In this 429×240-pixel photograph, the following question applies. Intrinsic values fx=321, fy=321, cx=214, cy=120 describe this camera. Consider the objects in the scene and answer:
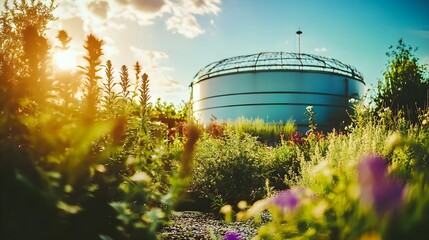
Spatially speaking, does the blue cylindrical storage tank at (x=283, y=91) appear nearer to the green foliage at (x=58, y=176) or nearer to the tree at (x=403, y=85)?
the tree at (x=403, y=85)

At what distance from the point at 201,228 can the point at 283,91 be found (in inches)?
836

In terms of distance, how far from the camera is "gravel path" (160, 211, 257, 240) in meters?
2.82

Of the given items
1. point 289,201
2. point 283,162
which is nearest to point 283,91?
point 283,162

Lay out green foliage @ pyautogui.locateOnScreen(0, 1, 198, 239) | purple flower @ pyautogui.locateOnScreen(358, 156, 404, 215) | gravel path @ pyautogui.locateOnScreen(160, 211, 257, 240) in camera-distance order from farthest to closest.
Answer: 1. gravel path @ pyautogui.locateOnScreen(160, 211, 257, 240)
2. green foliage @ pyautogui.locateOnScreen(0, 1, 198, 239)
3. purple flower @ pyautogui.locateOnScreen(358, 156, 404, 215)

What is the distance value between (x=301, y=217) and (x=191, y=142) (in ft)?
1.93

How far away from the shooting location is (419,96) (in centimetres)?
1750

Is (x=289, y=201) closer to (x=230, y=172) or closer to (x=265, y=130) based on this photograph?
(x=230, y=172)

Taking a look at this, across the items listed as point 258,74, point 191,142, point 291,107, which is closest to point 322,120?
point 291,107

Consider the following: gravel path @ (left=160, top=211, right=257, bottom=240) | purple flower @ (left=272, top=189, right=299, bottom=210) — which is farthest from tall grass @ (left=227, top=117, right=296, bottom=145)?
purple flower @ (left=272, top=189, right=299, bottom=210)

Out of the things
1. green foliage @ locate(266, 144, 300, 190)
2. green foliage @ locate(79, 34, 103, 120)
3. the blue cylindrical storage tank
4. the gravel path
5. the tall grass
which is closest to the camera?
green foliage @ locate(79, 34, 103, 120)

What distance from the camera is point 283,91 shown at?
2353cm

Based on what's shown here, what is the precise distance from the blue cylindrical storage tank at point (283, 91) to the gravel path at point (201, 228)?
1973 centimetres

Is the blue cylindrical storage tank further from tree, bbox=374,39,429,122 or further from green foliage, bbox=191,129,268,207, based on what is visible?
green foliage, bbox=191,129,268,207

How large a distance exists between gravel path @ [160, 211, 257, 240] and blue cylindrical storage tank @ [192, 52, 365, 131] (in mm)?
19732
